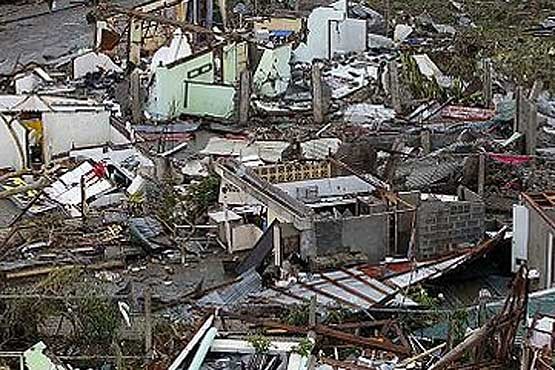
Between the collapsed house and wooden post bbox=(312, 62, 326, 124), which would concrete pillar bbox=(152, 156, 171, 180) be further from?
wooden post bbox=(312, 62, 326, 124)

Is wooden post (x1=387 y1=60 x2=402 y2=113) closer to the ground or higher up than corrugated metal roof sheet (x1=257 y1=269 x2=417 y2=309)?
higher up

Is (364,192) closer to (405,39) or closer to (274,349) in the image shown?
(274,349)

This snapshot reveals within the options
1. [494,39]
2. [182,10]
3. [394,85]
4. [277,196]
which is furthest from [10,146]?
[494,39]

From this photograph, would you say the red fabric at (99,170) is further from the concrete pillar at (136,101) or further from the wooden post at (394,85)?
the wooden post at (394,85)

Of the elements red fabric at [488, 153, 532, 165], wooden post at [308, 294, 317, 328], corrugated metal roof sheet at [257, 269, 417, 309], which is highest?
red fabric at [488, 153, 532, 165]

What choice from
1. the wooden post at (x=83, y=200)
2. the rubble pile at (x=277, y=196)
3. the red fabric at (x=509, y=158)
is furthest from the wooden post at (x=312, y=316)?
the red fabric at (x=509, y=158)

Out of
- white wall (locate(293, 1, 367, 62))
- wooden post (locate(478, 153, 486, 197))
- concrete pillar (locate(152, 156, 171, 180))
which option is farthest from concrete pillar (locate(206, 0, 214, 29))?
wooden post (locate(478, 153, 486, 197))

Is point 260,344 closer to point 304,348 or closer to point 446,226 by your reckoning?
point 304,348
